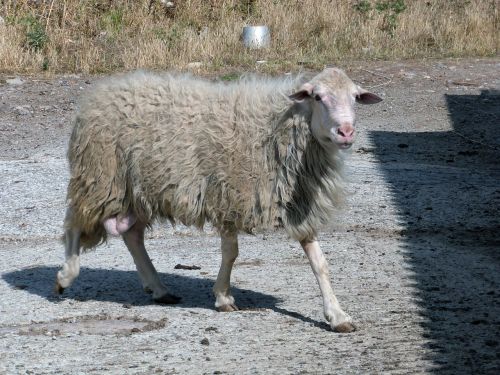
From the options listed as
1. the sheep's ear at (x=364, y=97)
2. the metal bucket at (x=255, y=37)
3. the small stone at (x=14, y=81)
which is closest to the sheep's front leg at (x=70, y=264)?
the sheep's ear at (x=364, y=97)

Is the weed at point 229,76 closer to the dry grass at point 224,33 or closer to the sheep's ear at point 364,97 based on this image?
the dry grass at point 224,33

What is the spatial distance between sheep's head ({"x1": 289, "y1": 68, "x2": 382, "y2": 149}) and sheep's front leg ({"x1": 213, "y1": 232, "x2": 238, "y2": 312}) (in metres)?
0.90

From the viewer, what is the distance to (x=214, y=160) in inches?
263

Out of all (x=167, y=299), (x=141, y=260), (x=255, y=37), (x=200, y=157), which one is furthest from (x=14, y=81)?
(x=200, y=157)

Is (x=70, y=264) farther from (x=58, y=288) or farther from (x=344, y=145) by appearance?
(x=344, y=145)

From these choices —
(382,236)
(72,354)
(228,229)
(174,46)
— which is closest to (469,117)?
(174,46)

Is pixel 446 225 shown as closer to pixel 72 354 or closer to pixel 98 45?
pixel 72 354

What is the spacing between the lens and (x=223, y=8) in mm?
19422

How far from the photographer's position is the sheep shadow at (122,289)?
279 inches

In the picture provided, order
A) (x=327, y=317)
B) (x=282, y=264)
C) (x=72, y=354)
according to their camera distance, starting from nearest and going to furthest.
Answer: (x=72, y=354)
(x=327, y=317)
(x=282, y=264)

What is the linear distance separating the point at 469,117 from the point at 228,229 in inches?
337

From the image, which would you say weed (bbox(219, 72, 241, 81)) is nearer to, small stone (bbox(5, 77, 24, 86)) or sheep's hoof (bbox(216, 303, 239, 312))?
small stone (bbox(5, 77, 24, 86))

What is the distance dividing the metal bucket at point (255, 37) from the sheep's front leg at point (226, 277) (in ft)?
36.3

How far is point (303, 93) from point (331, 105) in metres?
0.24
